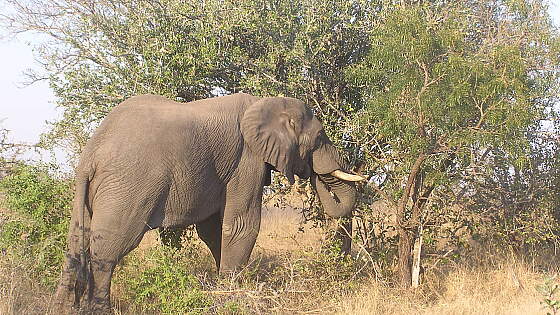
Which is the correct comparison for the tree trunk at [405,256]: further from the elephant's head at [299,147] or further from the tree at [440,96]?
the elephant's head at [299,147]

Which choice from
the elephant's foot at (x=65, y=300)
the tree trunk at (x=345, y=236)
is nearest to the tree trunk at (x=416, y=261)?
the tree trunk at (x=345, y=236)

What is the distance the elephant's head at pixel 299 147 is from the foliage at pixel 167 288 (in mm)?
1844

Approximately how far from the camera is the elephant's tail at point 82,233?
6906 mm

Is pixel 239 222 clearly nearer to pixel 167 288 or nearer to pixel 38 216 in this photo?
pixel 167 288

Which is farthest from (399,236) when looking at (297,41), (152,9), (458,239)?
(152,9)

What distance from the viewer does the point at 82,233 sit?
687 centimetres

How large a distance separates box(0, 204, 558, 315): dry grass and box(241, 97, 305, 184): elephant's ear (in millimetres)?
1302

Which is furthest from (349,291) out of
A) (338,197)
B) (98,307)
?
(98,307)

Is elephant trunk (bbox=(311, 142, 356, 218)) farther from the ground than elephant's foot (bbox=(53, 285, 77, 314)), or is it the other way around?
elephant trunk (bbox=(311, 142, 356, 218))

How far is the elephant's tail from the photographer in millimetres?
6906

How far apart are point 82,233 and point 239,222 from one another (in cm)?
213

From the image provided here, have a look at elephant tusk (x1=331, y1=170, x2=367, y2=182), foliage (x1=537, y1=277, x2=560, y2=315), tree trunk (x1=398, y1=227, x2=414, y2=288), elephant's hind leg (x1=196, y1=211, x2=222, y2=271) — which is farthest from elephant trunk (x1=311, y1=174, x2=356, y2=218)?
foliage (x1=537, y1=277, x2=560, y2=315)

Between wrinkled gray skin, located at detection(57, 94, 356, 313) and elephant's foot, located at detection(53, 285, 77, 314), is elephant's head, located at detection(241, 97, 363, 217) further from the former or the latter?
elephant's foot, located at detection(53, 285, 77, 314)

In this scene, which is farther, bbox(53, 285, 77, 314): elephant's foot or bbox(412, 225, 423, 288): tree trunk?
bbox(412, 225, 423, 288): tree trunk
